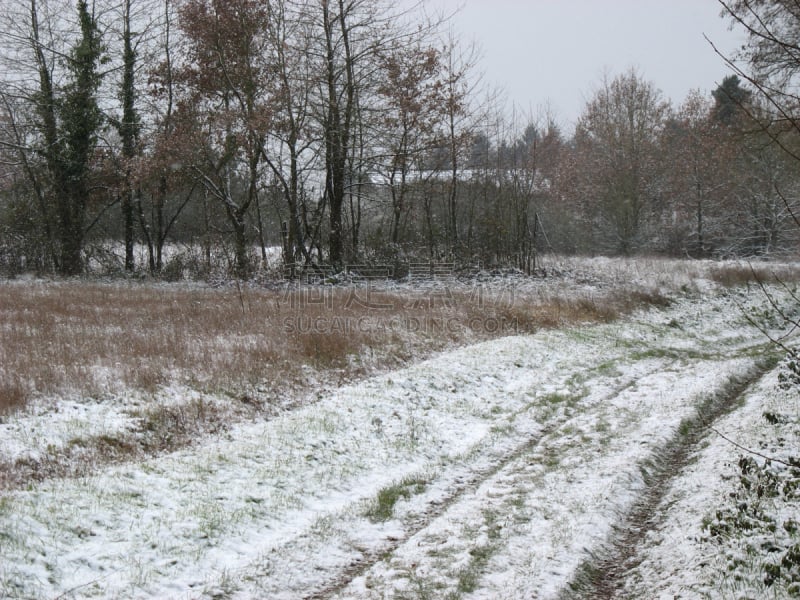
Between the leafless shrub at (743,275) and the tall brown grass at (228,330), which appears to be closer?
the tall brown grass at (228,330)

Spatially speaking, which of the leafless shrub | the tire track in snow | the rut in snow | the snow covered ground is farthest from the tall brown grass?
the leafless shrub

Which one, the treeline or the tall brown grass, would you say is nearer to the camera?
the tall brown grass

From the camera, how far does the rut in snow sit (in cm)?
498

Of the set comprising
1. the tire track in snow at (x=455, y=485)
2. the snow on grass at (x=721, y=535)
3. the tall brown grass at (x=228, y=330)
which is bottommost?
the tire track in snow at (x=455, y=485)

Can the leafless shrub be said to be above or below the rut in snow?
above

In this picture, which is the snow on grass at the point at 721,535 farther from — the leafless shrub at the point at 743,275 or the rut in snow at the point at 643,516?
the leafless shrub at the point at 743,275

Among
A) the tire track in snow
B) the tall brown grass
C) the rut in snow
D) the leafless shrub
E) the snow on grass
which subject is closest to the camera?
the snow on grass

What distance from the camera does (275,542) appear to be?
5.80m

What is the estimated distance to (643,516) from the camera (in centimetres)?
616

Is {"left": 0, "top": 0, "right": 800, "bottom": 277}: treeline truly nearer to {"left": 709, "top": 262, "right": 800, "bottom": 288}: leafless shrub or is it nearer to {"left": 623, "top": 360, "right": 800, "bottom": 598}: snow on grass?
{"left": 709, "top": 262, "right": 800, "bottom": 288}: leafless shrub

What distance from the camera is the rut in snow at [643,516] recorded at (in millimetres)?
4977

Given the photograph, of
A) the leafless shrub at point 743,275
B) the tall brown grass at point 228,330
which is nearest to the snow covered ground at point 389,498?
the tall brown grass at point 228,330

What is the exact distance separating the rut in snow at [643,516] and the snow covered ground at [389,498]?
3.3 inches

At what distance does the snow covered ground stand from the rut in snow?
8 cm
